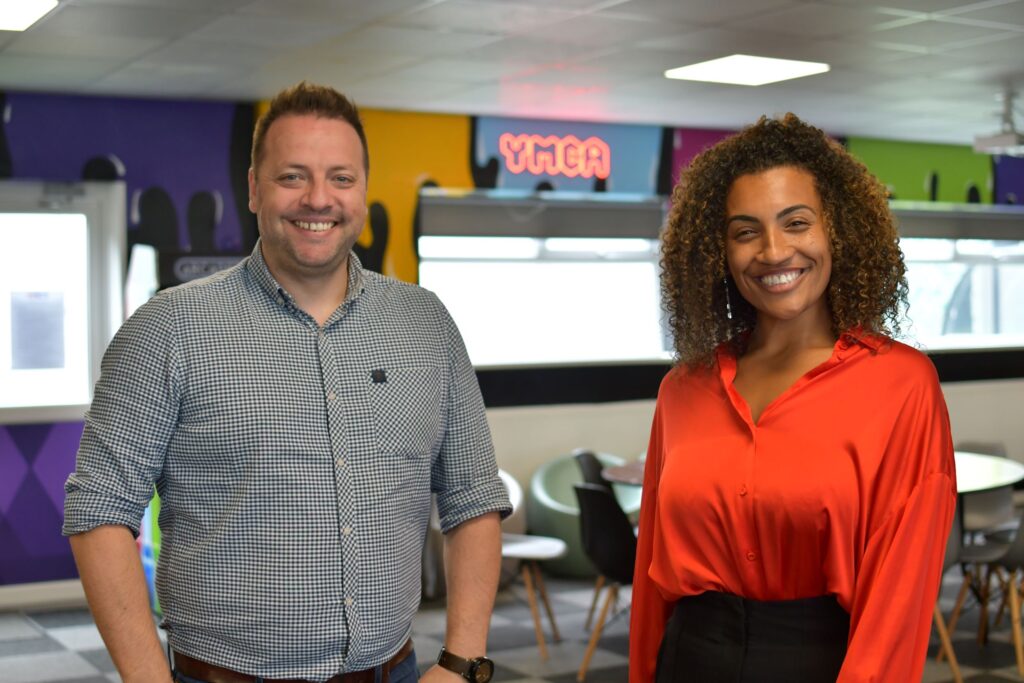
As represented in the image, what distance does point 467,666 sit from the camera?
7.48 ft

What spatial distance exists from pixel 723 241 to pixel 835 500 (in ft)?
1.77

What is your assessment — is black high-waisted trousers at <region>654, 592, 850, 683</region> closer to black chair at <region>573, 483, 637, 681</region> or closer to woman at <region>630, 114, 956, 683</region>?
woman at <region>630, 114, 956, 683</region>

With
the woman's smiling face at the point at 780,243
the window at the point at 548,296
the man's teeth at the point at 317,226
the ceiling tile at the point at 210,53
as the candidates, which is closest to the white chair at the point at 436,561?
the window at the point at 548,296

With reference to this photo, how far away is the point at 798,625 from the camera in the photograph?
2.19 metres

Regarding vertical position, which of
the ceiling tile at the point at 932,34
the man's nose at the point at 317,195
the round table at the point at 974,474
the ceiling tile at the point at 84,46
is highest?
the ceiling tile at the point at 932,34

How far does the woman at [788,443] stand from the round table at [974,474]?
11.8ft

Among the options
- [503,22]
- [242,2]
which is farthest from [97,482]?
[503,22]

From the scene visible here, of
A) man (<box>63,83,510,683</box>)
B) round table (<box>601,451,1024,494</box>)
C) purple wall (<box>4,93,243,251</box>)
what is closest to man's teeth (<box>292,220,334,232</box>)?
man (<box>63,83,510,683</box>)

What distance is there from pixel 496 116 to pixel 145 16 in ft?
12.4

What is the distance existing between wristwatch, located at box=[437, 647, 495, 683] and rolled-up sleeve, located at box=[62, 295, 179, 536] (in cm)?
58

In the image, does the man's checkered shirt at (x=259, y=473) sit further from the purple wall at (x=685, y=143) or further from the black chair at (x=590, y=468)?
the purple wall at (x=685, y=143)

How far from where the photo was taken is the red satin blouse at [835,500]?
2.10m

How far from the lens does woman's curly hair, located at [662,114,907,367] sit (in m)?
2.29

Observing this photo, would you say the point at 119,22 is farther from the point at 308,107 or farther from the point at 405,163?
the point at 308,107
